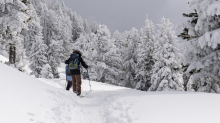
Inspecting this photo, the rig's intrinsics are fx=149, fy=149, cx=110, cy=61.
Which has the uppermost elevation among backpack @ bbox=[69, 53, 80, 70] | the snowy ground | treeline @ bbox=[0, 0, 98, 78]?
treeline @ bbox=[0, 0, 98, 78]

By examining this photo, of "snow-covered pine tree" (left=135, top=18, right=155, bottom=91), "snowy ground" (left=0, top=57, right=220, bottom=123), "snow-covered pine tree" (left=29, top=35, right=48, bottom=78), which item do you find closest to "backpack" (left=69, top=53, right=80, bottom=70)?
"snowy ground" (left=0, top=57, right=220, bottom=123)

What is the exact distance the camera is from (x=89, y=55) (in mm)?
25812

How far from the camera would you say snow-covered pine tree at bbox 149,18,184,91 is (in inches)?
614

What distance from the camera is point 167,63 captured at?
1581cm

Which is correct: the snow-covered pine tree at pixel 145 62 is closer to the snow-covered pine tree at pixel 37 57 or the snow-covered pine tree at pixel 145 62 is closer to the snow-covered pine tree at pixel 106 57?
the snow-covered pine tree at pixel 106 57

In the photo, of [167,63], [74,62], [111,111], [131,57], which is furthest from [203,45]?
[131,57]

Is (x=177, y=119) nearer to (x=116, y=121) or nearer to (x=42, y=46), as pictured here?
(x=116, y=121)

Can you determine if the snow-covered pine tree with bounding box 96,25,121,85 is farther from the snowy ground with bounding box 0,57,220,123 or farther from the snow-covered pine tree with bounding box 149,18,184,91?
the snowy ground with bounding box 0,57,220,123

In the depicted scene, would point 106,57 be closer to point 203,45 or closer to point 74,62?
point 74,62

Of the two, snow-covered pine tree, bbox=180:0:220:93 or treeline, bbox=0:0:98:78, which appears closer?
snow-covered pine tree, bbox=180:0:220:93

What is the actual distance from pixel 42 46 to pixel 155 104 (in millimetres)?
26616

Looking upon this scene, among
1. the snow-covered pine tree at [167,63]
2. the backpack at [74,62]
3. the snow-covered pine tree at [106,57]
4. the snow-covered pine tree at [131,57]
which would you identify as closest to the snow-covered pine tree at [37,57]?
the snow-covered pine tree at [106,57]

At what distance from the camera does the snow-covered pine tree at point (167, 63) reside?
1559 centimetres

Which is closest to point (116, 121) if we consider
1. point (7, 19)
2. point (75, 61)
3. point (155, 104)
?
point (155, 104)
